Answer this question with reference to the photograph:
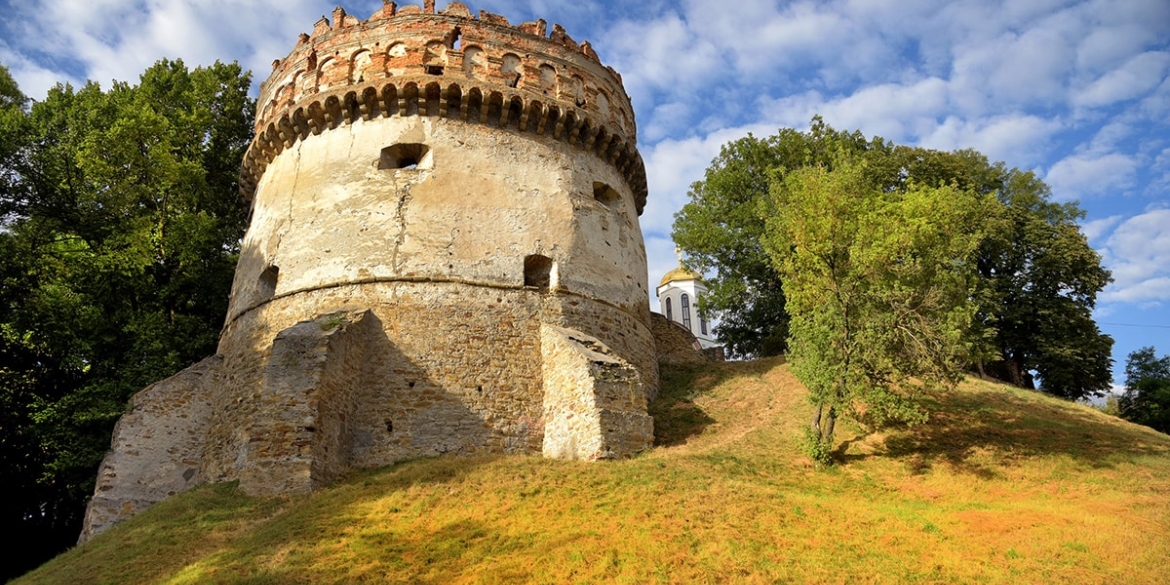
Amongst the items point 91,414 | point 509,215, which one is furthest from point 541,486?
point 91,414

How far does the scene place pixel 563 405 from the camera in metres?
12.9

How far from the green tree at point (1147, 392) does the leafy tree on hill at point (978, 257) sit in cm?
180

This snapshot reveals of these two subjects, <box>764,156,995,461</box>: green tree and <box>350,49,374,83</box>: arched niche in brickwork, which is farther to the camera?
<box>350,49,374,83</box>: arched niche in brickwork

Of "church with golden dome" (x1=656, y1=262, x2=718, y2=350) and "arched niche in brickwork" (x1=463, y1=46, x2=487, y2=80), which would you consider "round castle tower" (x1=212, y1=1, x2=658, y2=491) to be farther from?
"church with golden dome" (x1=656, y1=262, x2=718, y2=350)

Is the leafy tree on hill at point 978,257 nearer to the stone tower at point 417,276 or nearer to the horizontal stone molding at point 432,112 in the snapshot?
the stone tower at point 417,276

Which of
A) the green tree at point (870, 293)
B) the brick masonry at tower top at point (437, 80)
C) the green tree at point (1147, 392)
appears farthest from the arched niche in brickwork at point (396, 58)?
the green tree at point (1147, 392)

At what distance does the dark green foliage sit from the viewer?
13.3 m

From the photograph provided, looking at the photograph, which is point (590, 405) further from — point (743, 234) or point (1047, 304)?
point (1047, 304)

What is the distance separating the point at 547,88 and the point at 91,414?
446 inches

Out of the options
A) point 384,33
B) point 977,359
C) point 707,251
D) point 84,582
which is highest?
point 384,33

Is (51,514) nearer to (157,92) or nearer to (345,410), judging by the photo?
(345,410)

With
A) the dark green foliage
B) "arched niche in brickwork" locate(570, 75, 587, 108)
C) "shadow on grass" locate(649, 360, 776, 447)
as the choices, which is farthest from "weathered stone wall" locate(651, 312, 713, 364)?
the dark green foliage

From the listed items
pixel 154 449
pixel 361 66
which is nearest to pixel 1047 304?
pixel 361 66

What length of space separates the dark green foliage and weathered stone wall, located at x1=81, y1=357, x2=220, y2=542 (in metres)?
1.39
